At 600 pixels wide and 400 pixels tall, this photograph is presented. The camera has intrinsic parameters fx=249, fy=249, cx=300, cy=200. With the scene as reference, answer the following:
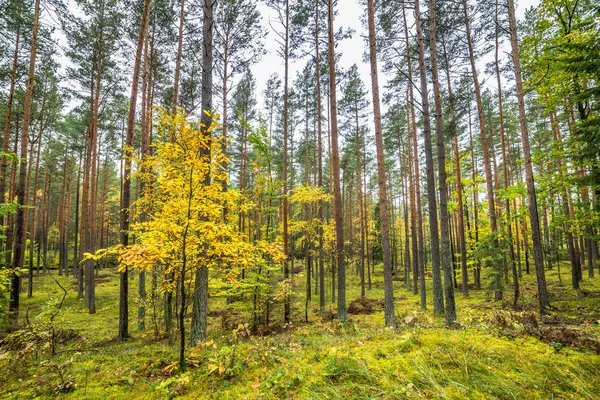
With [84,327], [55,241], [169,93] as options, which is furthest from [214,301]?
[55,241]

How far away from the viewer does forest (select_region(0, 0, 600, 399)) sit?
3.35 m

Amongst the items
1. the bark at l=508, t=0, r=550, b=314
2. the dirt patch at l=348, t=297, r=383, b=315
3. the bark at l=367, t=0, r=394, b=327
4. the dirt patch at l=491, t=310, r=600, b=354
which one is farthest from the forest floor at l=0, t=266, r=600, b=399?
the dirt patch at l=348, t=297, r=383, b=315

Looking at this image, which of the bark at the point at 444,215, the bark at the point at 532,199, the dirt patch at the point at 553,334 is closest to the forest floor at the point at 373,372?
the dirt patch at the point at 553,334

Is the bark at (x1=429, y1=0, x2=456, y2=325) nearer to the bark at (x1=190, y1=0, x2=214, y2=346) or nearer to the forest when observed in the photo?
the forest

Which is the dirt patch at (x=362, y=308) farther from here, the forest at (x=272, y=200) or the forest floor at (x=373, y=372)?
the forest floor at (x=373, y=372)

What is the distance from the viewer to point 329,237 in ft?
66.9

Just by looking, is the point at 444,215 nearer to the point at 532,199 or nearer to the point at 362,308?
the point at 532,199

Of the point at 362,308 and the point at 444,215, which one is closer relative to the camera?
the point at 444,215

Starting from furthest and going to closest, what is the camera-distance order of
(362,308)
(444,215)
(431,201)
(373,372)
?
(362,308), (431,201), (444,215), (373,372)

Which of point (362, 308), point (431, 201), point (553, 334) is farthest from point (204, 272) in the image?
point (362, 308)

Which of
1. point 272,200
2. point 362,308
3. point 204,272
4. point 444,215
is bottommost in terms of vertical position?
point 362,308

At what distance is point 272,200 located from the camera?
42.2 feet

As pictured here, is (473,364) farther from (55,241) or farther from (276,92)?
(55,241)

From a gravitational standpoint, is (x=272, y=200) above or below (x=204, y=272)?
above
